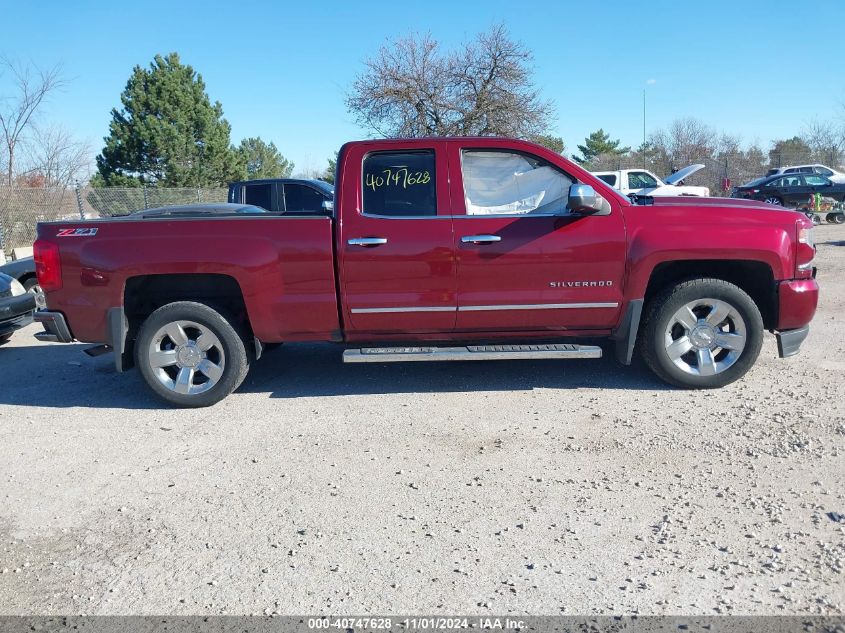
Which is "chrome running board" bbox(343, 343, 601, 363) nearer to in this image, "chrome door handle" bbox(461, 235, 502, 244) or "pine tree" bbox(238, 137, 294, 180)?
"chrome door handle" bbox(461, 235, 502, 244)

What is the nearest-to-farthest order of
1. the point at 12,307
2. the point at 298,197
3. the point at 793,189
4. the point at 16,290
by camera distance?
the point at 12,307 < the point at 16,290 < the point at 298,197 < the point at 793,189

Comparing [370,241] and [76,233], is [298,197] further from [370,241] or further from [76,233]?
[370,241]

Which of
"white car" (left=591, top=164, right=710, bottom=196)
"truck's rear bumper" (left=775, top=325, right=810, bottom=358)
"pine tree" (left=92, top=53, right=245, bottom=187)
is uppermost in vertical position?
"pine tree" (left=92, top=53, right=245, bottom=187)

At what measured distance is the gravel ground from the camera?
276 cm

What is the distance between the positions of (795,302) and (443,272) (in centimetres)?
276

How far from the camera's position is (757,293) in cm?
538

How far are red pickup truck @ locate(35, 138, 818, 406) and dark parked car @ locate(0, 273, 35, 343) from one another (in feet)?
10.0

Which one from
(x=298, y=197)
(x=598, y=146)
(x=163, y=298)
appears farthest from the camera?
(x=598, y=146)

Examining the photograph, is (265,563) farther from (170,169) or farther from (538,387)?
(170,169)

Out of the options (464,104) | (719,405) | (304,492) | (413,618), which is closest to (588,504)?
(413,618)

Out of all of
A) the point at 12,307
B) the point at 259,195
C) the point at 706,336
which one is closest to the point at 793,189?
the point at 259,195

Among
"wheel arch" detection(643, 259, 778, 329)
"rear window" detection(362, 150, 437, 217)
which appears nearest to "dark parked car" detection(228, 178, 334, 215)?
"rear window" detection(362, 150, 437, 217)

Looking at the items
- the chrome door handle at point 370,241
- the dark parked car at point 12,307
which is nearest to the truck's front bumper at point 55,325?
the chrome door handle at point 370,241

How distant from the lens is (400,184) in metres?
5.09
